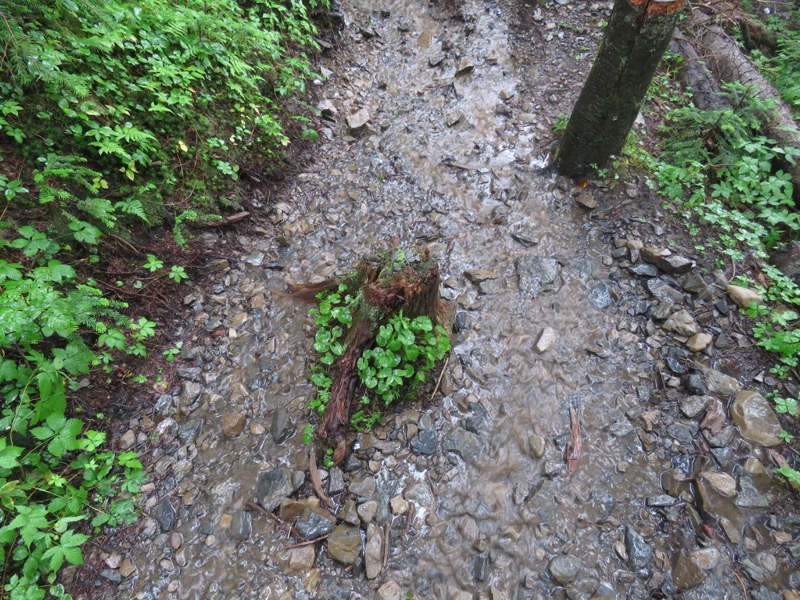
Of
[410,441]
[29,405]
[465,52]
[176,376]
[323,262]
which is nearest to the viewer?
[29,405]

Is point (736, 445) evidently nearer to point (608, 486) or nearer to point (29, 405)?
point (608, 486)

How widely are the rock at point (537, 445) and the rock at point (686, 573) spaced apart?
113 centimetres

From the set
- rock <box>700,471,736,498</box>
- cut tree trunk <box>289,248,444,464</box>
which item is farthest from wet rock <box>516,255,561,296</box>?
Result: rock <box>700,471,736,498</box>

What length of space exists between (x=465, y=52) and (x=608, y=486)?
733 cm

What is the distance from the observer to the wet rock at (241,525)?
3105mm

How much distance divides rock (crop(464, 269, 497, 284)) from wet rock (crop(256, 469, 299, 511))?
281 centimetres

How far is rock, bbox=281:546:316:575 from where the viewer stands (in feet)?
9.66

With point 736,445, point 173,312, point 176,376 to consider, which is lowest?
point 736,445

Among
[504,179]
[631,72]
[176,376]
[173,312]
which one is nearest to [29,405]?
[176,376]

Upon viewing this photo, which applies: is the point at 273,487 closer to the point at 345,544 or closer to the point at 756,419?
the point at 345,544

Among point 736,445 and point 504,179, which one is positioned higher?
point 504,179

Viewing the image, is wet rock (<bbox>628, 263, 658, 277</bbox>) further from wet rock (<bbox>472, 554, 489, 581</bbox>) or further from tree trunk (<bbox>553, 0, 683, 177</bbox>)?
wet rock (<bbox>472, 554, 489, 581</bbox>)

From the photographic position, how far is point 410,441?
3541 mm

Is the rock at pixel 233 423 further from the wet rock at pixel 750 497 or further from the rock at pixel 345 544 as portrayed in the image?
the wet rock at pixel 750 497
